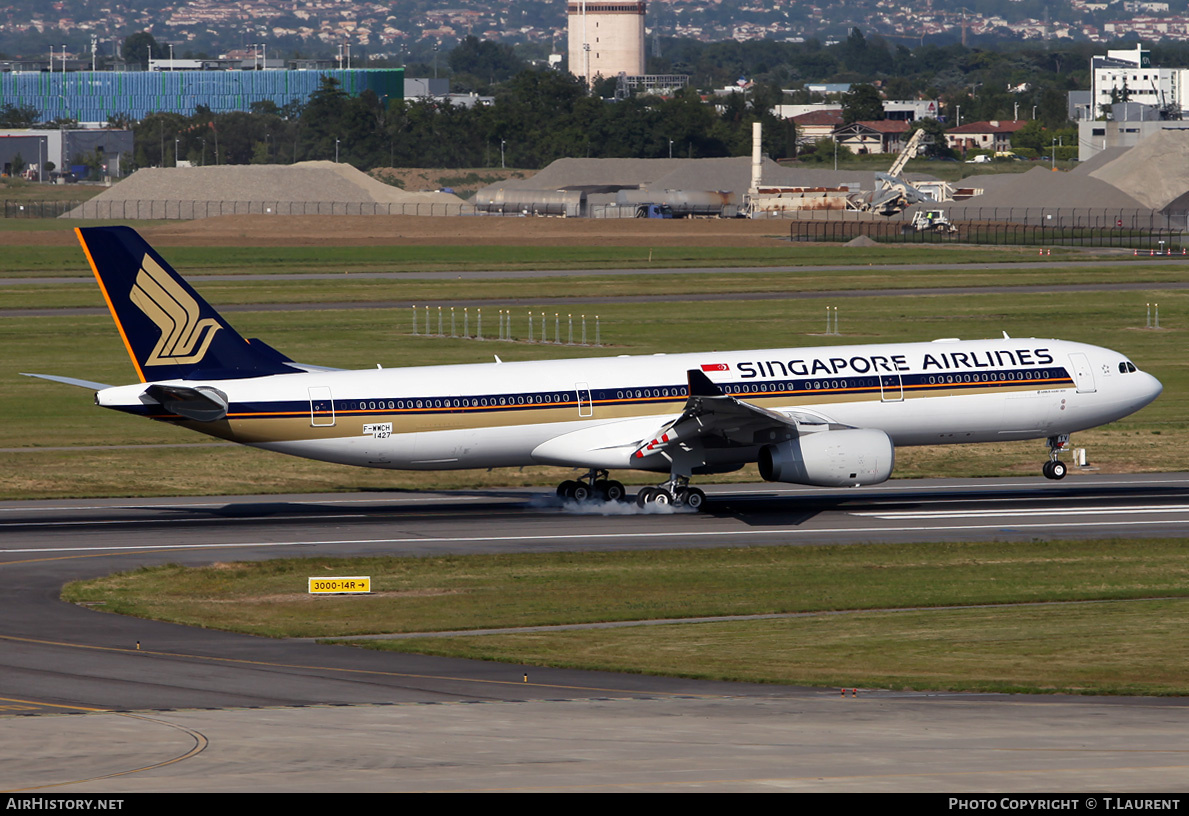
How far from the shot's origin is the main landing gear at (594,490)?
47.8 m

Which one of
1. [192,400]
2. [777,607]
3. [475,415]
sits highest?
[192,400]

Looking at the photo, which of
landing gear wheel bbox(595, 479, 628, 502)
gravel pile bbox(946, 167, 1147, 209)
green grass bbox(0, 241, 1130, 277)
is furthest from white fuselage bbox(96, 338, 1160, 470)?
gravel pile bbox(946, 167, 1147, 209)

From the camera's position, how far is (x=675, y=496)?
4669 centimetres

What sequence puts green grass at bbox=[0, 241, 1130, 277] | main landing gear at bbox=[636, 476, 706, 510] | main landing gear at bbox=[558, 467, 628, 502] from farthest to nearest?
green grass at bbox=[0, 241, 1130, 277], main landing gear at bbox=[558, 467, 628, 502], main landing gear at bbox=[636, 476, 706, 510]

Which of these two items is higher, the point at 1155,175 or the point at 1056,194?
the point at 1155,175

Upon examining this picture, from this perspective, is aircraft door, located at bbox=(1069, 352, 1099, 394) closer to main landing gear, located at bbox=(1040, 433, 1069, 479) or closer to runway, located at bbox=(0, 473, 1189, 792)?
main landing gear, located at bbox=(1040, 433, 1069, 479)

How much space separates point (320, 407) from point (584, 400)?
764 centimetres

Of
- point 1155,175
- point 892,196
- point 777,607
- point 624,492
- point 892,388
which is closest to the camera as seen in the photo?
point 777,607

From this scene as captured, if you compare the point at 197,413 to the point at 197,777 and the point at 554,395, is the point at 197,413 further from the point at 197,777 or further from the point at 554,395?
the point at 197,777

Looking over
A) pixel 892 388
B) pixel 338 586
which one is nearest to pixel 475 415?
pixel 338 586

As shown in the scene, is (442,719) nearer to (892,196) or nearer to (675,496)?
(675,496)

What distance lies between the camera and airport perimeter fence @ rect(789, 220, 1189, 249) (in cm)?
15538

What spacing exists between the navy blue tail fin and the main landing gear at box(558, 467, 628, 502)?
10453 mm

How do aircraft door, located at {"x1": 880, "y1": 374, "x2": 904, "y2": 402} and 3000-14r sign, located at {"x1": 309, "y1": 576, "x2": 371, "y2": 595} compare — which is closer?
3000-14r sign, located at {"x1": 309, "y1": 576, "x2": 371, "y2": 595}
